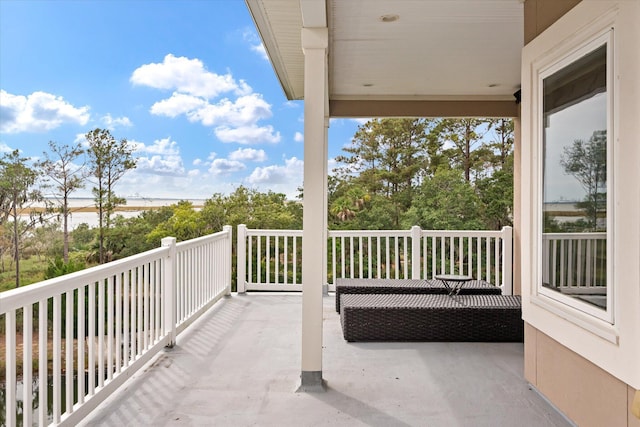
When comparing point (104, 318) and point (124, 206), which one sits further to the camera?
point (124, 206)

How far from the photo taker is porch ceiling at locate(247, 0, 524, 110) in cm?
336

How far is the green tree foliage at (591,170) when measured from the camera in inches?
88.1

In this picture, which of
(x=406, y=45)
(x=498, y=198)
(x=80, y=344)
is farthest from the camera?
(x=498, y=198)

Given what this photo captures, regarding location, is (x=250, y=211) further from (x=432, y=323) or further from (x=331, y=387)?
(x=331, y=387)

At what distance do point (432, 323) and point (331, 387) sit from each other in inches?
57.8

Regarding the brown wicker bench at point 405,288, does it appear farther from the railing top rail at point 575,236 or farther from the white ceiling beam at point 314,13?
the white ceiling beam at point 314,13

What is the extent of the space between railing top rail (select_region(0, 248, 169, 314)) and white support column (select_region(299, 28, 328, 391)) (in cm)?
123

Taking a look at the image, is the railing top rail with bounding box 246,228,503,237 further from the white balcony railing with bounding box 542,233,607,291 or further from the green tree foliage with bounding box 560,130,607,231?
the green tree foliage with bounding box 560,130,607,231

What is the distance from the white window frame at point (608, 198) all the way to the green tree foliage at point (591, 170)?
0.19 ft

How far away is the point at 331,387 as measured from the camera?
3.17 m

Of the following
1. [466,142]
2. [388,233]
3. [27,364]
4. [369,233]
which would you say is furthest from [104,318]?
[466,142]

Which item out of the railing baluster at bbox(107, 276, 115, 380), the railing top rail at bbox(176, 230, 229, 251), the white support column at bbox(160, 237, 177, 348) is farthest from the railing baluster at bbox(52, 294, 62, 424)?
the railing top rail at bbox(176, 230, 229, 251)

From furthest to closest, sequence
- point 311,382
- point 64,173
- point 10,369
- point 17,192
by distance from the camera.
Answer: point 64,173
point 17,192
point 311,382
point 10,369

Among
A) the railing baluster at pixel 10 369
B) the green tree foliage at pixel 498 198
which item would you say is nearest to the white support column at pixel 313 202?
the railing baluster at pixel 10 369
